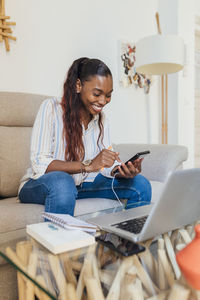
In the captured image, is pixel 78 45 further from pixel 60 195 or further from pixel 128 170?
pixel 60 195

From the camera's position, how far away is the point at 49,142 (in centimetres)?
122

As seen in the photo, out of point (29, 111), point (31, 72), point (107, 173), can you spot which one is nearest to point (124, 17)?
point (31, 72)

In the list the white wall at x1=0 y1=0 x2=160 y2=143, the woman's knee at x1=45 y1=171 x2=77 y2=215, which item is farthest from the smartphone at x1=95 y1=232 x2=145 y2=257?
the white wall at x1=0 y1=0 x2=160 y2=143

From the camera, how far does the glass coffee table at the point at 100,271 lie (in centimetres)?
50

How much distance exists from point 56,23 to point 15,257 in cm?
180

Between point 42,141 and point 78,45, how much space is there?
4.14 ft

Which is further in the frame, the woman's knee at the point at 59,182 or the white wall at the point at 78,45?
the white wall at the point at 78,45

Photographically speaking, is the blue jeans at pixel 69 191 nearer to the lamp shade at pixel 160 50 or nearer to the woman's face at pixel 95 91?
the woman's face at pixel 95 91

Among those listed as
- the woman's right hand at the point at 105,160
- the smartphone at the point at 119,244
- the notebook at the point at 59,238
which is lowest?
the smartphone at the point at 119,244

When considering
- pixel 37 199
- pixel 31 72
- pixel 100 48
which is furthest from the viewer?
pixel 100 48

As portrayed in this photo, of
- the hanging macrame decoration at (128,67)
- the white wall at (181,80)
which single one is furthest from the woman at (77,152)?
the white wall at (181,80)

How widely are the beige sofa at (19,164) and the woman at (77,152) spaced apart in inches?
3.2

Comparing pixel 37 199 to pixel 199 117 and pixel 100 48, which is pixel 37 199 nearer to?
pixel 100 48

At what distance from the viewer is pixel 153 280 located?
54cm
